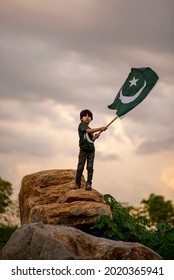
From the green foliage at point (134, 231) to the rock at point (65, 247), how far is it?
2.40 meters

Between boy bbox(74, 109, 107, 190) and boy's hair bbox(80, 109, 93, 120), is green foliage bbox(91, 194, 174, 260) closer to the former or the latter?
boy bbox(74, 109, 107, 190)

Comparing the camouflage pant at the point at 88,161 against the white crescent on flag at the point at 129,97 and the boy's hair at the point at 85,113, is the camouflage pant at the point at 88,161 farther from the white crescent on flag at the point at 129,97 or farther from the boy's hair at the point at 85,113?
the white crescent on flag at the point at 129,97

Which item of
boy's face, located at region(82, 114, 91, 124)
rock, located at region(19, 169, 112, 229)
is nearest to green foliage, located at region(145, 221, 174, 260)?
rock, located at region(19, 169, 112, 229)

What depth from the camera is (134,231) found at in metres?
17.5

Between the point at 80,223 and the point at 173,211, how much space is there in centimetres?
3923

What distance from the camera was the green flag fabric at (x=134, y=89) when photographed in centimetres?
1641

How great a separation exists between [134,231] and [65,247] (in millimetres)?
4402

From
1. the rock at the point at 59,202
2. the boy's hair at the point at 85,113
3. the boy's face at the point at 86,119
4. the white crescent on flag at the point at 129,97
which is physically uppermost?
the white crescent on flag at the point at 129,97

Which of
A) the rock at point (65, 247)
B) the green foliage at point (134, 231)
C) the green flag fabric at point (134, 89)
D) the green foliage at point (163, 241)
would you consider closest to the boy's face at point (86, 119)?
the green flag fabric at point (134, 89)

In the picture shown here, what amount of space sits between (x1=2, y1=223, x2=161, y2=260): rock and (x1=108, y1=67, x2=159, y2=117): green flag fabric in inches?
151

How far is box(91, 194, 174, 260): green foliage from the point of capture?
54.1 feet
